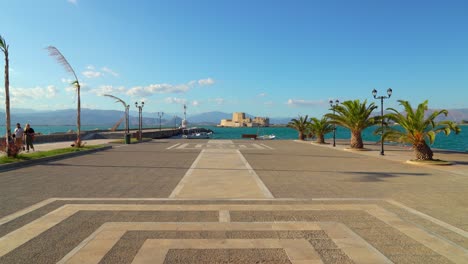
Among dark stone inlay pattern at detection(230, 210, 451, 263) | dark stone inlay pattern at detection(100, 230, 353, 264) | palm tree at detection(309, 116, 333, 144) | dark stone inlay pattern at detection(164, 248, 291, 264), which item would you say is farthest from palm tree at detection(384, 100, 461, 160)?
palm tree at detection(309, 116, 333, 144)

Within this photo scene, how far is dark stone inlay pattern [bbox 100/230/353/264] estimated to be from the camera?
4.39 meters

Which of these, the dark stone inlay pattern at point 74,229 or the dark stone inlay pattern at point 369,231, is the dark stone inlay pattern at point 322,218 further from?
the dark stone inlay pattern at point 74,229

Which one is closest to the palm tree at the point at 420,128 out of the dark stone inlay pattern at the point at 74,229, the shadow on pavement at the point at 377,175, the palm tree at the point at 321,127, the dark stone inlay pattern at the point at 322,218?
the shadow on pavement at the point at 377,175

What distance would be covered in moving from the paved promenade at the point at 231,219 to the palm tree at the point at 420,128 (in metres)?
4.77

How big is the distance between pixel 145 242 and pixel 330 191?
550 cm

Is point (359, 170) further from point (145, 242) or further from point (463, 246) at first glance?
point (145, 242)

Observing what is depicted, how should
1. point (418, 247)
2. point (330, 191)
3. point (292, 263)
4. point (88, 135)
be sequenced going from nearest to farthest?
point (292, 263), point (418, 247), point (330, 191), point (88, 135)

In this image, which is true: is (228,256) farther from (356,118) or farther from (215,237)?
(356,118)

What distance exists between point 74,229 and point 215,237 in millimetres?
2391

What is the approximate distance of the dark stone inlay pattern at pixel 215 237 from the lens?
439 centimetres

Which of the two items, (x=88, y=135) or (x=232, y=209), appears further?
(x=88, y=135)

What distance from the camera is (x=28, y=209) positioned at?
656 cm

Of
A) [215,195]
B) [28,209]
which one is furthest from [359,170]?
[28,209]

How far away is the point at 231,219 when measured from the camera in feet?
19.6
